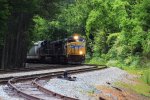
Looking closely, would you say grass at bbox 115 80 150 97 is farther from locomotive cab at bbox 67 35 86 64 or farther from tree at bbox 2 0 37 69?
locomotive cab at bbox 67 35 86 64

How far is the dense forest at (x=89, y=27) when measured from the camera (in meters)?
35.2

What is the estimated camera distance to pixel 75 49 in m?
38.7

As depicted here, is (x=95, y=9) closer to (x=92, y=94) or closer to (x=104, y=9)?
(x=104, y=9)

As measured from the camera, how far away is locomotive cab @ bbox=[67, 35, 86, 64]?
38.4 m

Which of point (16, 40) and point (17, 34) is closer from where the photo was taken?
point (16, 40)

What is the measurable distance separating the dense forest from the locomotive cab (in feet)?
12.0

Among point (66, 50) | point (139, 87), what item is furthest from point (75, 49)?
point (139, 87)

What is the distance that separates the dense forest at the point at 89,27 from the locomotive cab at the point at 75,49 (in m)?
3.66

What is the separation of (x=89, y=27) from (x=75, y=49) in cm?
1787

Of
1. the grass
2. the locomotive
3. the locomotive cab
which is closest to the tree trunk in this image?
the locomotive

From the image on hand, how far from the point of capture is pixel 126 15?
157 ft

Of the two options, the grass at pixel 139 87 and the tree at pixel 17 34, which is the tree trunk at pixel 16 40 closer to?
the tree at pixel 17 34

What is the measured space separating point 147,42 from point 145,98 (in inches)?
828

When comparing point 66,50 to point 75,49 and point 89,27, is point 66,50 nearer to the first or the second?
point 75,49
